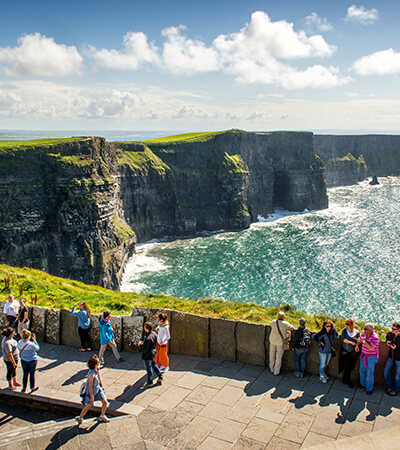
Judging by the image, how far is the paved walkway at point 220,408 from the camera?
35.0 feet

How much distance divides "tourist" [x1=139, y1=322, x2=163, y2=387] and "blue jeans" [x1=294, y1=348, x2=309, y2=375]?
181 inches

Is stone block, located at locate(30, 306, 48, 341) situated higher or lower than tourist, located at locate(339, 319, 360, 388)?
lower

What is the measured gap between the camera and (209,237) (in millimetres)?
102938

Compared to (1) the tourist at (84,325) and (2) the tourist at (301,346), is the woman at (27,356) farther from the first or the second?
(2) the tourist at (301,346)

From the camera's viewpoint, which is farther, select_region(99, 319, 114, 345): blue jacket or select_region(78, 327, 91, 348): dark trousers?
select_region(78, 327, 91, 348): dark trousers

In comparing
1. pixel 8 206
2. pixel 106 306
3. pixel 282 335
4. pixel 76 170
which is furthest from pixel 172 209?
pixel 282 335

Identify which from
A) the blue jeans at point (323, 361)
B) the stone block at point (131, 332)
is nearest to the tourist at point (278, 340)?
the blue jeans at point (323, 361)

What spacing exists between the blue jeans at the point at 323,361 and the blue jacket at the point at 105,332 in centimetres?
750

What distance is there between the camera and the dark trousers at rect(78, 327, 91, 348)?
16172 millimetres

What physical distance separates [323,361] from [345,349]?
2.80ft

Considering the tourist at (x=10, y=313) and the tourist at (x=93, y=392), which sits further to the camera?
the tourist at (x=10, y=313)

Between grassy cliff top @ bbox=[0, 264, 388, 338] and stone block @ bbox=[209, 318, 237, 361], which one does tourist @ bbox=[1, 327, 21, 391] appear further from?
stone block @ bbox=[209, 318, 237, 361]

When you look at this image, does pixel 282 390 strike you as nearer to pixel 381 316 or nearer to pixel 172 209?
pixel 381 316

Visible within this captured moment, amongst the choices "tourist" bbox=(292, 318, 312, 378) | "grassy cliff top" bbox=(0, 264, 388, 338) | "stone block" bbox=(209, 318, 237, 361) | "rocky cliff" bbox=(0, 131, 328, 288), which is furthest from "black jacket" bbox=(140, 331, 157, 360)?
"rocky cliff" bbox=(0, 131, 328, 288)
